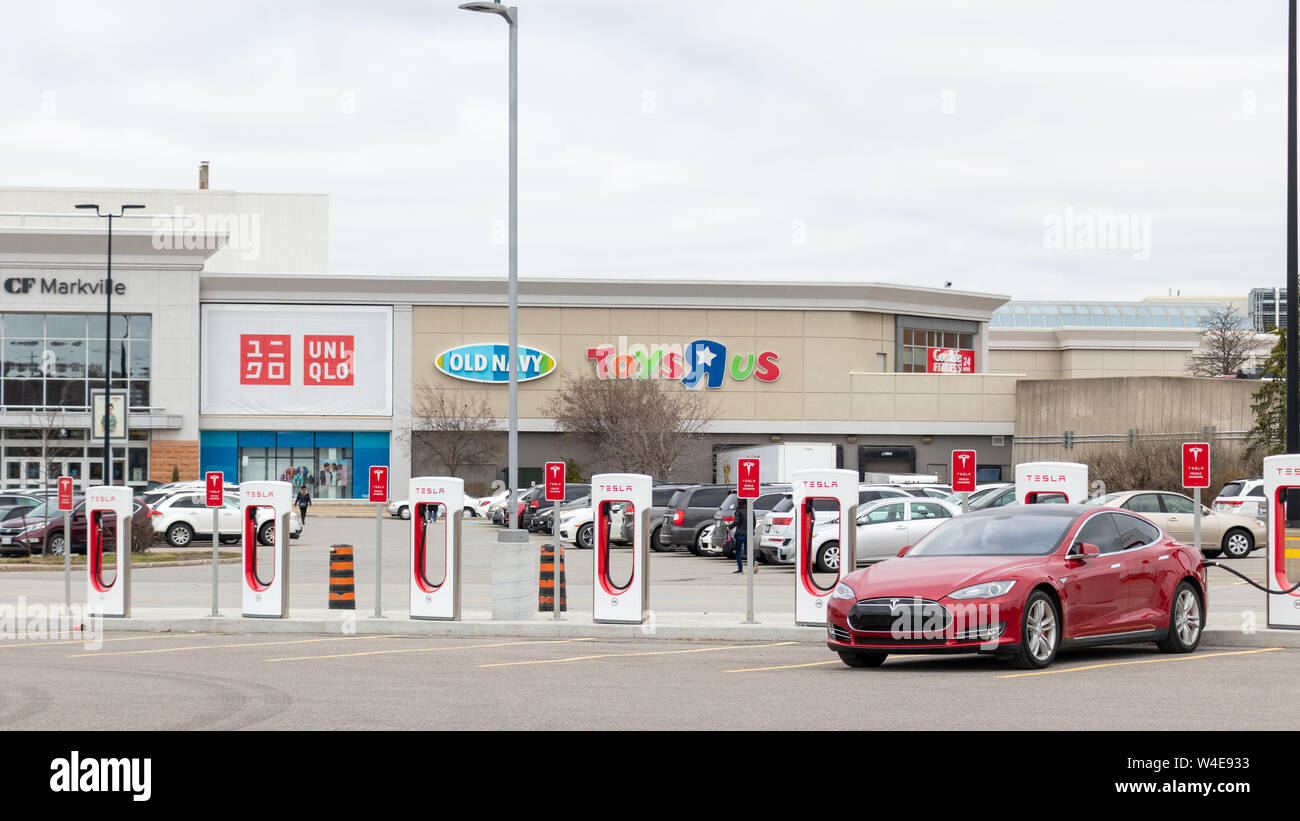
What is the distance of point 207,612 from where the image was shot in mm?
21250

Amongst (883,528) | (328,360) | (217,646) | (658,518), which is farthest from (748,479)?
(328,360)

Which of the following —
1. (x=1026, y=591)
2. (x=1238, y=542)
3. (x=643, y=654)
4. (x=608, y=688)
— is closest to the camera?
(x=608, y=688)

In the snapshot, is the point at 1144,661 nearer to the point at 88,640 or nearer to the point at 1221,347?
the point at 88,640

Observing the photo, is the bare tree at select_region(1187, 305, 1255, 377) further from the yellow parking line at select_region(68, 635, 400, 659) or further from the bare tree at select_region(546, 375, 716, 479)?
the yellow parking line at select_region(68, 635, 400, 659)

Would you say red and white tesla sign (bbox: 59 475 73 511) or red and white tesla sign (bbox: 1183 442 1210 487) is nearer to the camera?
red and white tesla sign (bbox: 1183 442 1210 487)

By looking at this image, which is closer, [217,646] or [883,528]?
[217,646]

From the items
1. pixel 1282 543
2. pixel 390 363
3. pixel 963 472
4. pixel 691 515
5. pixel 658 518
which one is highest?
pixel 390 363

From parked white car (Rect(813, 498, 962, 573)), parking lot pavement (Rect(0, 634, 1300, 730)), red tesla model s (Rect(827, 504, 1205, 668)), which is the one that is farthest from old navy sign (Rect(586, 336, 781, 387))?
red tesla model s (Rect(827, 504, 1205, 668))

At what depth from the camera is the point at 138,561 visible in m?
33.9

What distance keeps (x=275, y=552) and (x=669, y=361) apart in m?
53.7

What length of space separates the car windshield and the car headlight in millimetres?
855

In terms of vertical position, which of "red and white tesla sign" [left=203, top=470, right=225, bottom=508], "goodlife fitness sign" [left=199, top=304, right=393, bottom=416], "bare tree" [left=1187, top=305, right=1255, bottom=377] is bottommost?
"red and white tesla sign" [left=203, top=470, right=225, bottom=508]

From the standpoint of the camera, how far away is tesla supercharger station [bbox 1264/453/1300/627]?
660 inches
